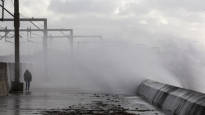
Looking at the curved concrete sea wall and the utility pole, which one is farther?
the utility pole

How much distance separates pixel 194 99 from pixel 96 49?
51.4 m

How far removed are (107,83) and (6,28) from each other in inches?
1090

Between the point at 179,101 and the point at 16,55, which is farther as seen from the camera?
the point at 16,55

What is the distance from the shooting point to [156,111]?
19.7 metres

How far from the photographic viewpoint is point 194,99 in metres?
15.8

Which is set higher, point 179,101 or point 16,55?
point 16,55

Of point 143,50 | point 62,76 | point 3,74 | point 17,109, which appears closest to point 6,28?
point 62,76

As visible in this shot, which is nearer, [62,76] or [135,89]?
[135,89]

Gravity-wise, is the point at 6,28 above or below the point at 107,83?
above

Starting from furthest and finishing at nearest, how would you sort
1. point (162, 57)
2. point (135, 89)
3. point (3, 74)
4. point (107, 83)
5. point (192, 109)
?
1. point (162, 57)
2. point (107, 83)
3. point (135, 89)
4. point (3, 74)
5. point (192, 109)

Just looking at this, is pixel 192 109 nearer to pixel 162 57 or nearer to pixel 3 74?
pixel 3 74

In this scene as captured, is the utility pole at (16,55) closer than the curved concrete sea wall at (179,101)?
No

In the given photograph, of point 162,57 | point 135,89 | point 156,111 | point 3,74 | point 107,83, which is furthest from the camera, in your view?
point 162,57

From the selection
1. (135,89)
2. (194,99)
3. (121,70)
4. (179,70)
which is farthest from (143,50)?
(194,99)
